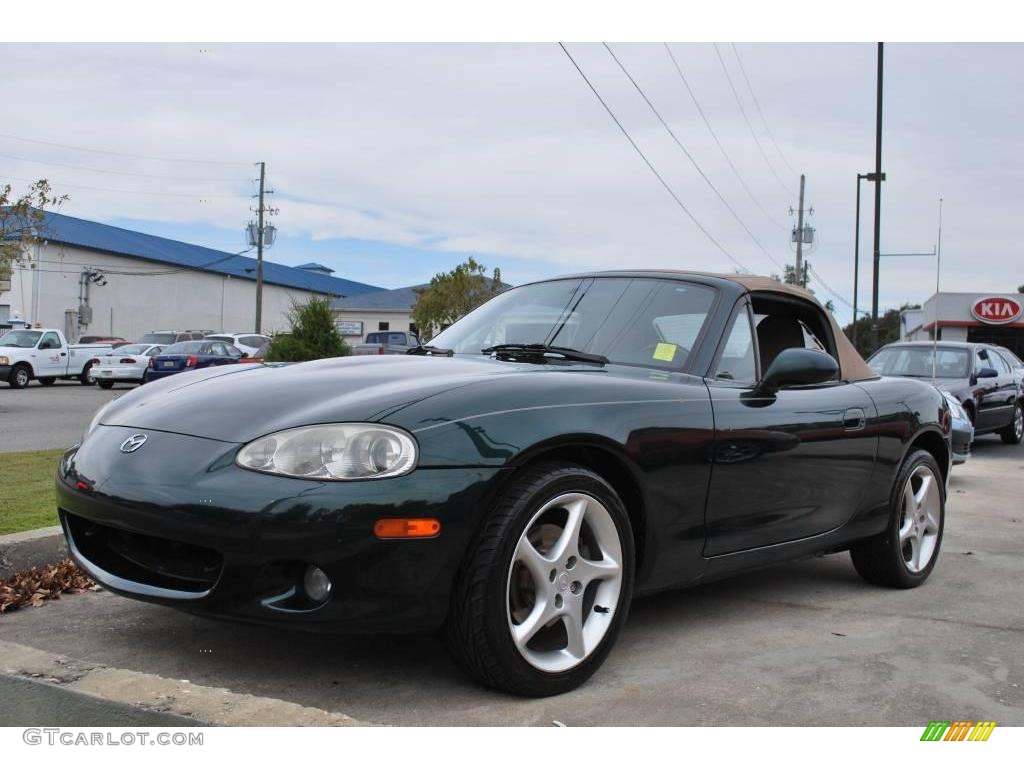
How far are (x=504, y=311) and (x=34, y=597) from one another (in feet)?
7.57

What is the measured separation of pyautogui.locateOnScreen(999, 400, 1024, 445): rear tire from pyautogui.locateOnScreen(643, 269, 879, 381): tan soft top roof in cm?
1126

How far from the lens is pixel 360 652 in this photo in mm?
3371

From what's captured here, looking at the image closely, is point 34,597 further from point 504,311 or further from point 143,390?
point 504,311

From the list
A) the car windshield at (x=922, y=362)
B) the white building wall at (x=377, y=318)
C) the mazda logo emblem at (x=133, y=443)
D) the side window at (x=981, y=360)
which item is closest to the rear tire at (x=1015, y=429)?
the side window at (x=981, y=360)

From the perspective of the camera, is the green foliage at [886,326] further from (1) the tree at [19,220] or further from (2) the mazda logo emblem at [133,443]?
(2) the mazda logo emblem at [133,443]

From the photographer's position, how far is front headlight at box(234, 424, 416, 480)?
2750 millimetres

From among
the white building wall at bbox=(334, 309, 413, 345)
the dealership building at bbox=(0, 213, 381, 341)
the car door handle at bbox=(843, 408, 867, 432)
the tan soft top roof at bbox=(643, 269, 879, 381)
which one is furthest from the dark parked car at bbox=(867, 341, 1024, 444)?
the white building wall at bbox=(334, 309, 413, 345)

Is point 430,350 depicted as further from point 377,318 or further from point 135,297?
Answer: point 377,318

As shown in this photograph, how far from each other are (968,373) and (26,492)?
11.8 metres

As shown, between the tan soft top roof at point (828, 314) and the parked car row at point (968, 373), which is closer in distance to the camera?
the tan soft top roof at point (828, 314)

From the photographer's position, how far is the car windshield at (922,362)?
44.0ft

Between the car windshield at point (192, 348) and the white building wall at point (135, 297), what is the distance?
1737 cm

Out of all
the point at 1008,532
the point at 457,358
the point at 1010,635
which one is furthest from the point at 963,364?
the point at 457,358

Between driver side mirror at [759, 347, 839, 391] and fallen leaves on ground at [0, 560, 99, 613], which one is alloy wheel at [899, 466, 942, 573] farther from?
fallen leaves on ground at [0, 560, 99, 613]
